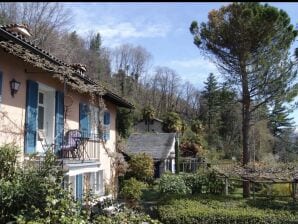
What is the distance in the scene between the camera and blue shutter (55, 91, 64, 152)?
12.8 meters

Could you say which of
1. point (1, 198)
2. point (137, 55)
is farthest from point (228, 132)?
point (1, 198)

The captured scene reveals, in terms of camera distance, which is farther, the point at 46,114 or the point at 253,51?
the point at 253,51

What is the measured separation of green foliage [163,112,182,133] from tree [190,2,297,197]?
26.8m

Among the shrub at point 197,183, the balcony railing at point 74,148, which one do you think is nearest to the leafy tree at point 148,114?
the shrub at point 197,183

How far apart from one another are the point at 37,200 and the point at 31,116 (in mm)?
3529

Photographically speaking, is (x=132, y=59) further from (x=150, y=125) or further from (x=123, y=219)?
(x=123, y=219)

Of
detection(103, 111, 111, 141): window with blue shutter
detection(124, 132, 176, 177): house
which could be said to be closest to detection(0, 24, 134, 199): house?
detection(103, 111, 111, 141): window with blue shutter

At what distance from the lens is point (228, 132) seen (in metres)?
59.1

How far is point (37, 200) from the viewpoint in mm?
8242

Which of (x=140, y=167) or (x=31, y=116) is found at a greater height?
(x=31, y=116)

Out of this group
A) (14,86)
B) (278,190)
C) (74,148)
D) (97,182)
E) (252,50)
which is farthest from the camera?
(252,50)

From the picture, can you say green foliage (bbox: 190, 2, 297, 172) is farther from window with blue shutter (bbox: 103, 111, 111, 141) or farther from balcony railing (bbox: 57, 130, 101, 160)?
balcony railing (bbox: 57, 130, 101, 160)

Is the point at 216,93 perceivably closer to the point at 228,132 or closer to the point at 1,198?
the point at 1,198

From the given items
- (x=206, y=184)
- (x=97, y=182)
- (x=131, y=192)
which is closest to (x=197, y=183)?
(x=206, y=184)
